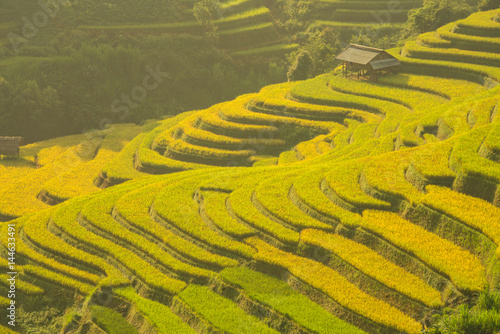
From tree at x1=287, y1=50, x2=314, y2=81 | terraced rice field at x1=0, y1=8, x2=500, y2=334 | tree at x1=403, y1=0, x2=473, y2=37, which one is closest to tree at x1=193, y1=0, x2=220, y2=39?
tree at x1=287, y1=50, x2=314, y2=81

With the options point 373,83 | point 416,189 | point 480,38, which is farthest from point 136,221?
point 480,38

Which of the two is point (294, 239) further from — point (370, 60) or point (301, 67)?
point (301, 67)

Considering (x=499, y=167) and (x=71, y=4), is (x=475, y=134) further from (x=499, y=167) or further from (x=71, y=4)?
(x=71, y=4)

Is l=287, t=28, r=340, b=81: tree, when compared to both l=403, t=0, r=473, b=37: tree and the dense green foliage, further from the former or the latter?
the dense green foliage

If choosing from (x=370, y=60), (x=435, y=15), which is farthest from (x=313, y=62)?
(x=435, y=15)

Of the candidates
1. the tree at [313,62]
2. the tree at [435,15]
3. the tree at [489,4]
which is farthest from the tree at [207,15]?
the tree at [489,4]

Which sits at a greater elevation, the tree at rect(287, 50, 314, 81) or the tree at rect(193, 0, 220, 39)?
the tree at rect(193, 0, 220, 39)
